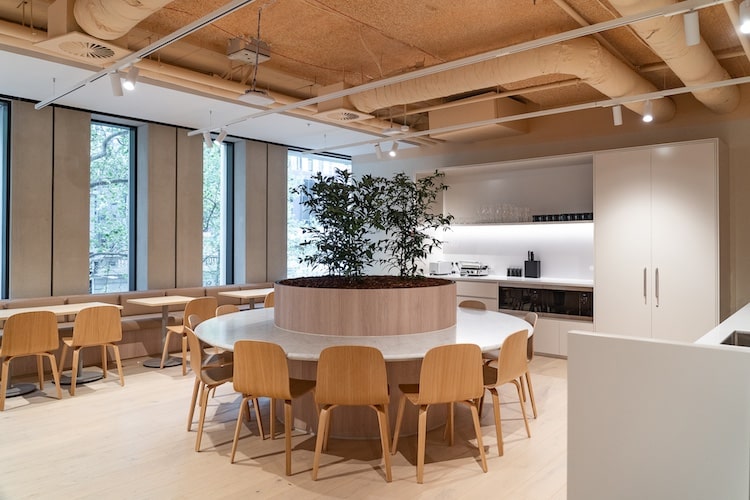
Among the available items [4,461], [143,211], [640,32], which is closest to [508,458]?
[640,32]

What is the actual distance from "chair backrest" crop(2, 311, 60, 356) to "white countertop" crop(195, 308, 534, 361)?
1.64 metres

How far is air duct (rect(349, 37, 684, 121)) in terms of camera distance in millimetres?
4488

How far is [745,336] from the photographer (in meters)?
2.98

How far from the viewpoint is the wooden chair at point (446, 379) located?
3.24 m

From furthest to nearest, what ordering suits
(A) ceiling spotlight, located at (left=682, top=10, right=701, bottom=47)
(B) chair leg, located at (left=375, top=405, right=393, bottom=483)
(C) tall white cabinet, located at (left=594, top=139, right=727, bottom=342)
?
(C) tall white cabinet, located at (left=594, top=139, right=727, bottom=342) < (B) chair leg, located at (left=375, top=405, right=393, bottom=483) < (A) ceiling spotlight, located at (left=682, top=10, right=701, bottom=47)

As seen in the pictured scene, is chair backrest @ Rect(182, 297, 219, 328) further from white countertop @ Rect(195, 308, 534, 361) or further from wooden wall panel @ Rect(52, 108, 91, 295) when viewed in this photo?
wooden wall panel @ Rect(52, 108, 91, 295)

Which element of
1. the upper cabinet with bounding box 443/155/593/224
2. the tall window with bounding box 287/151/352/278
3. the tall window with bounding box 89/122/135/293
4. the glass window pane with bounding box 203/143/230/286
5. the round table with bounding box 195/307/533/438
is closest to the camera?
the round table with bounding box 195/307/533/438

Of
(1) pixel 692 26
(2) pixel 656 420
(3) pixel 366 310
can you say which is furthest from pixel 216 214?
(2) pixel 656 420

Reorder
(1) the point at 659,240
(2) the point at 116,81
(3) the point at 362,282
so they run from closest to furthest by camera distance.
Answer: (2) the point at 116,81 < (3) the point at 362,282 < (1) the point at 659,240

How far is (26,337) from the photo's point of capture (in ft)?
16.0

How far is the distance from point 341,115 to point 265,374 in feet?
11.6

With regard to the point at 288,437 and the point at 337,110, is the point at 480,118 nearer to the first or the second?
the point at 337,110

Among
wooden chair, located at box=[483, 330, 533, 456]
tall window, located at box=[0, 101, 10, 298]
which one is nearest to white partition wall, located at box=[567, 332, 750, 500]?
wooden chair, located at box=[483, 330, 533, 456]

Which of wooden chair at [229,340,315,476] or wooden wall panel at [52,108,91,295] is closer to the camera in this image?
wooden chair at [229,340,315,476]
